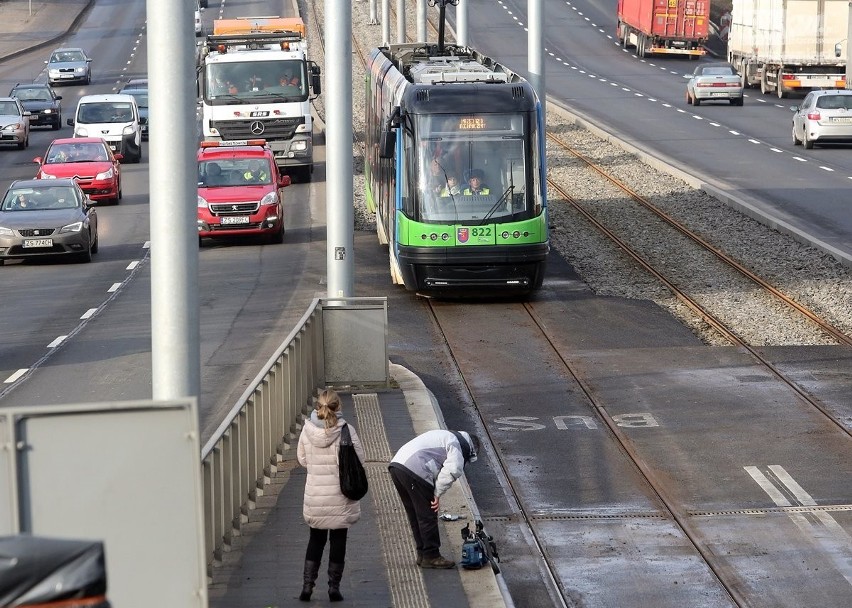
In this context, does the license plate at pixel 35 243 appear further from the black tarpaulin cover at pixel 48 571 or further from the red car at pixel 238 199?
the black tarpaulin cover at pixel 48 571

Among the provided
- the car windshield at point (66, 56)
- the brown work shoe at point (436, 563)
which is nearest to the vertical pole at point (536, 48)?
the brown work shoe at point (436, 563)

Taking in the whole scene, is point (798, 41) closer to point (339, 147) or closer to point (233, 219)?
point (233, 219)

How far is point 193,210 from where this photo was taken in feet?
31.6

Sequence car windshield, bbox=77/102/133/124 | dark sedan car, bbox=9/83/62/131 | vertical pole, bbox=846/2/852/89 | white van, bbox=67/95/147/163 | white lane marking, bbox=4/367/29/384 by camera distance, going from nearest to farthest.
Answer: white lane marking, bbox=4/367/29/384, white van, bbox=67/95/147/163, car windshield, bbox=77/102/133/124, dark sedan car, bbox=9/83/62/131, vertical pole, bbox=846/2/852/89

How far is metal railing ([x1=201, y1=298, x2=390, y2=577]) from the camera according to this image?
10539 mm

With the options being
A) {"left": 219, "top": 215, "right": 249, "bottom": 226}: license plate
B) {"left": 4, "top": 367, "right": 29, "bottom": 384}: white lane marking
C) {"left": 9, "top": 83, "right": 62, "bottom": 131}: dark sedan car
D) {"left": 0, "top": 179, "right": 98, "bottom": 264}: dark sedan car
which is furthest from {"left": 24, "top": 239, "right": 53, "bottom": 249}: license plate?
{"left": 9, "top": 83, "right": 62, "bottom": 131}: dark sedan car

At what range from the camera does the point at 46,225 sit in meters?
28.0

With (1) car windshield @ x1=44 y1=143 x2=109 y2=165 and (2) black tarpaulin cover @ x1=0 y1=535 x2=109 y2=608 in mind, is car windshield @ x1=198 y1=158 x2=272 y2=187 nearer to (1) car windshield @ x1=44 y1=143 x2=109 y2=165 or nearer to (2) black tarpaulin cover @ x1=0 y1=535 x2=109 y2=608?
(1) car windshield @ x1=44 y1=143 x2=109 y2=165

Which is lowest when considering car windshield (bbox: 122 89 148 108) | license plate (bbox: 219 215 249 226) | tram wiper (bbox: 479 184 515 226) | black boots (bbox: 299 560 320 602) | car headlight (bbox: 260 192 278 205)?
car windshield (bbox: 122 89 148 108)

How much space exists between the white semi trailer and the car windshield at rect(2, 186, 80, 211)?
37412 millimetres

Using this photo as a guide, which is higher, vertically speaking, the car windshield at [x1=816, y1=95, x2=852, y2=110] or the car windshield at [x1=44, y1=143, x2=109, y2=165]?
the car windshield at [x1=44, y1=143, x2=109, y2=165]

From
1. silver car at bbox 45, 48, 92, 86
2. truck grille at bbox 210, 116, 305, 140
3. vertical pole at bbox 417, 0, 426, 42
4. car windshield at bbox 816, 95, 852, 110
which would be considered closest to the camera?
truck grille at bbox 210, 116, 305, 140

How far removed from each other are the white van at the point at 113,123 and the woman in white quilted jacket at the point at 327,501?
3609 centimetres

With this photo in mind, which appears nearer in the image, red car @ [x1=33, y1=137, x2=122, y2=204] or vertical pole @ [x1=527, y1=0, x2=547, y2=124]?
vertical pole @ [x1=527, y1=0, x2=547, y2=124]
